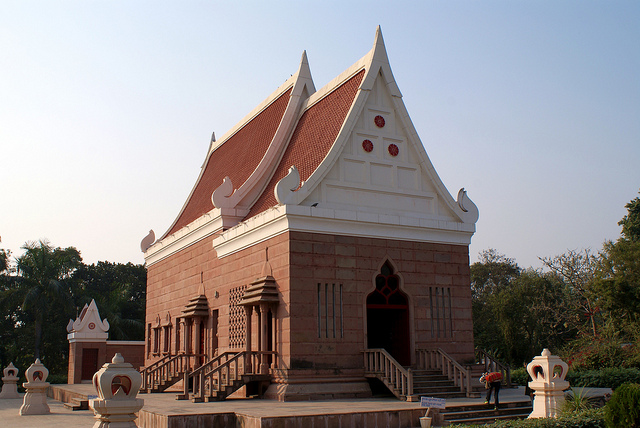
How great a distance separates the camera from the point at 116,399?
8.65m

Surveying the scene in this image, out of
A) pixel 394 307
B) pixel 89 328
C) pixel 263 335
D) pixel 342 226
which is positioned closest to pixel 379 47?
pixel 342 226

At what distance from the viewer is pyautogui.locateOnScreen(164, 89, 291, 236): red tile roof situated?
21.4 meters

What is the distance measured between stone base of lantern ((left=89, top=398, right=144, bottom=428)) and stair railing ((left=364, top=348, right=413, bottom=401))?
22.3 ft

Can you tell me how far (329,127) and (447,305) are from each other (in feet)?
19.0

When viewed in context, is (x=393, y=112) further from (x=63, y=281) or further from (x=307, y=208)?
(x=63, y=281)

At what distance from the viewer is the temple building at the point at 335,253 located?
604 inches

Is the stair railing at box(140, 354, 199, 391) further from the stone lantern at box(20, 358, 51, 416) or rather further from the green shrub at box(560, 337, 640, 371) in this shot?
the green shrub at box(560, 337, 640, 371)

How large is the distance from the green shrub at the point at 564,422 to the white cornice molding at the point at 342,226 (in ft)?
21.0

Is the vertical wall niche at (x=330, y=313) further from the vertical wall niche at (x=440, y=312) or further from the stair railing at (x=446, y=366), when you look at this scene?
the vertical wall niche at (x=440, y=312)

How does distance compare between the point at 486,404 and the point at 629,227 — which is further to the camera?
the point at 629,227

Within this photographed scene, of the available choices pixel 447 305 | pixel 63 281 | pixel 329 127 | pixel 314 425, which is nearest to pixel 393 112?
pixel 329 127

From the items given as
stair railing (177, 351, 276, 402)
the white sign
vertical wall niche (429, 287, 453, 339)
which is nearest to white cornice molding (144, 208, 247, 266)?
stair railing (177, 351, 276, 402)

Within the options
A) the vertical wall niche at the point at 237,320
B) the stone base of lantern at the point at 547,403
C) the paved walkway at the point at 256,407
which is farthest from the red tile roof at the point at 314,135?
the stone base of lantern at the point at 547,403

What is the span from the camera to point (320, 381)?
15000 millimetres
